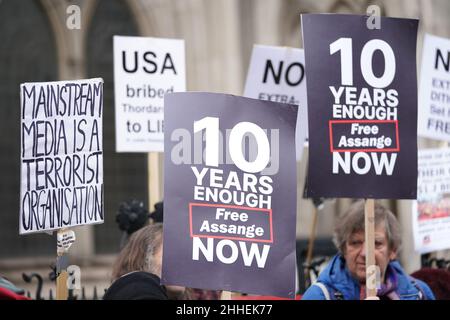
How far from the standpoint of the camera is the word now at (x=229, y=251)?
19.3 feet

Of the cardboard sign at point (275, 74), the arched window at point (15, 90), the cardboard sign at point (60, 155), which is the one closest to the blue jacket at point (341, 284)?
the cardboard sign at point (60, 155)

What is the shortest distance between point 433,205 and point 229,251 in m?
3.70

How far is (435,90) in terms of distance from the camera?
9.26 m

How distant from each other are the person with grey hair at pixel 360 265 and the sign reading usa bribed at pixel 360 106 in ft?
0.83

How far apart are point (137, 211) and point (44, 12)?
19.2 feet

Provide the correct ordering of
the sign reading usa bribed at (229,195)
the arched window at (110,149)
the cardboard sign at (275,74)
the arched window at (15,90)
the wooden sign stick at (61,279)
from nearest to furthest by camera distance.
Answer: the sign reading usa bribed at (229,195), the wooden sign stick at (61,279), the cardboard sign at (275,74), the arched window at (15,90), the arched window at (110,149)

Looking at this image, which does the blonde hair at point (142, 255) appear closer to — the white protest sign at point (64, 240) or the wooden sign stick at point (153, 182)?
the white protest sign at point (64, 240)

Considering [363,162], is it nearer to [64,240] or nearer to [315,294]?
[315,294]

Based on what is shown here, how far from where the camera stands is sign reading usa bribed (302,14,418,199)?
642 cm

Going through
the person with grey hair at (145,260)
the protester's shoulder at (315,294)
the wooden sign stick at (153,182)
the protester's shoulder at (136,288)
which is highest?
the wooden sign stick at (153,182)

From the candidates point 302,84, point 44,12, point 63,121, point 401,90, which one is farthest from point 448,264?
point 44,12

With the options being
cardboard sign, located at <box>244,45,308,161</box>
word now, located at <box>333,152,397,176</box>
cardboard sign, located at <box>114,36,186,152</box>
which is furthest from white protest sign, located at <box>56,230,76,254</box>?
cardboard sign, located at <box>244,45,308,161</box>

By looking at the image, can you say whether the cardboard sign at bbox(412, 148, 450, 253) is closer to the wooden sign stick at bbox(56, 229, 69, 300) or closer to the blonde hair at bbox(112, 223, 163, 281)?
the blonde hair at bbox(112, 223, 163, 281)

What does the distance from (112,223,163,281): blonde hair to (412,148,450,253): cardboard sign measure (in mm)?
3450
